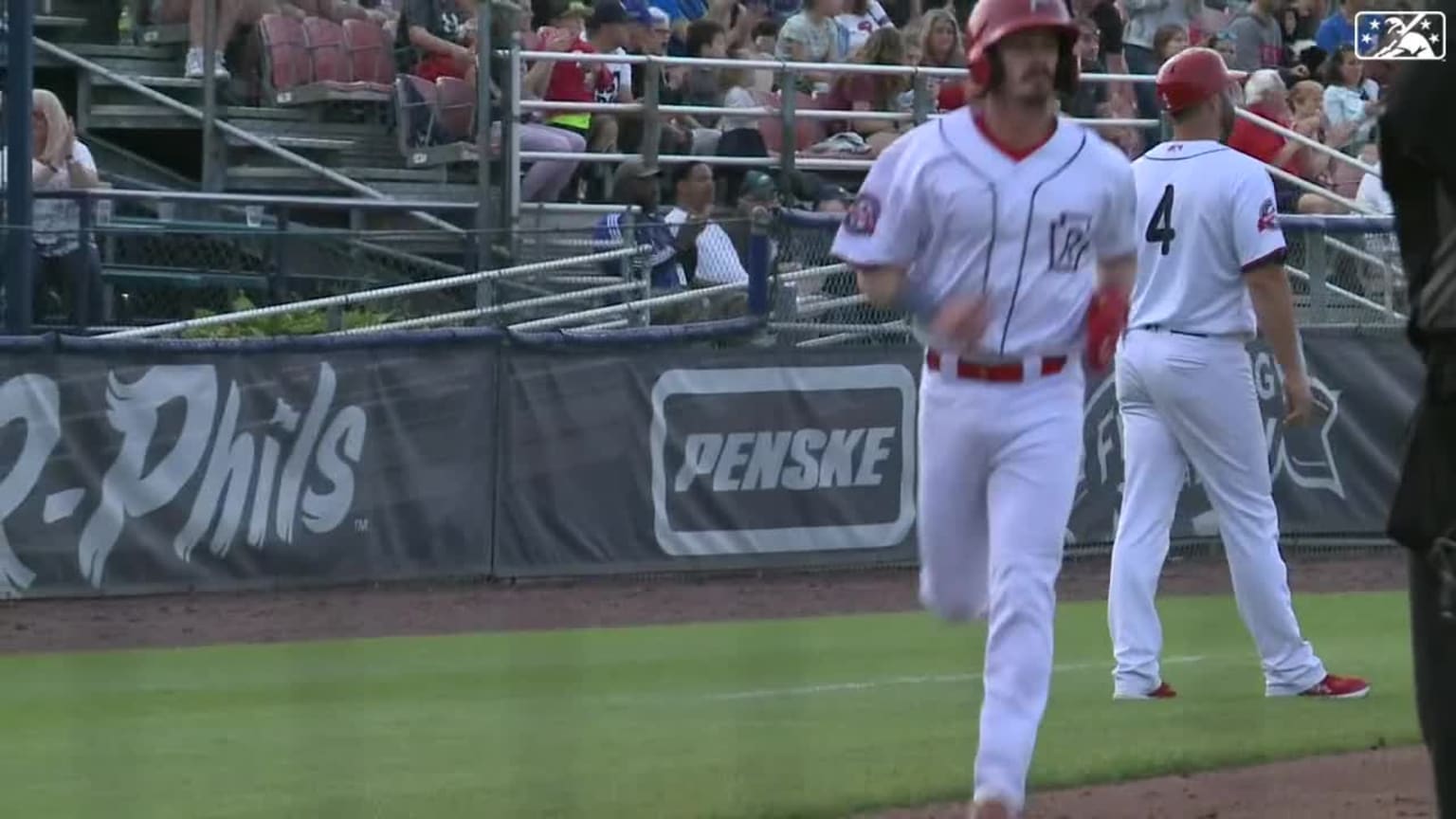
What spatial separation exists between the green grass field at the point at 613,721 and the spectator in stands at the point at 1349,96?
9.84m

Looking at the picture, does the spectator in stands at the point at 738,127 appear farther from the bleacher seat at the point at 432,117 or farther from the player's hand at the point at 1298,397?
the player's hand at the point at 1298,397

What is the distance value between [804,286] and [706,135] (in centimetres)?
377

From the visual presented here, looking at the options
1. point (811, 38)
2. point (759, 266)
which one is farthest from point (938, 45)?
point (759, 266)

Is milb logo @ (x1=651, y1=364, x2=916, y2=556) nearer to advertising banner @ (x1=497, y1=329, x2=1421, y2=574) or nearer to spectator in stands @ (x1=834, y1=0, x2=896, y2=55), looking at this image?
advertising banner @ (x1=497, y1=329, x2=1421, y2=574)

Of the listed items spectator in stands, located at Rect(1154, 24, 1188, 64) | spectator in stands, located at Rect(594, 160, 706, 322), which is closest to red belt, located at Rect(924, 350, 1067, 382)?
spectator in stands, located at Rect(594, 160, 706, 322)

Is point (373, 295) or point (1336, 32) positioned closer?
point (373, 295)

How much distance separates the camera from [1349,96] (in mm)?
22047

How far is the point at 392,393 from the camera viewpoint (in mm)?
14336

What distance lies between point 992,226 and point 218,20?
1406 centimetres

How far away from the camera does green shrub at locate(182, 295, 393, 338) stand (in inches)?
589

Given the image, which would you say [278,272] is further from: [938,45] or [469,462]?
[938,45]

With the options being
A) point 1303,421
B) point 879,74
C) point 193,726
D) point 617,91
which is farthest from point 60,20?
point 1303,421

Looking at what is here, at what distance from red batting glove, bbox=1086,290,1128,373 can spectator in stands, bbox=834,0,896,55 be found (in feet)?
46.4

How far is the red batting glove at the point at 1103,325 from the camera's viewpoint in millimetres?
6285
